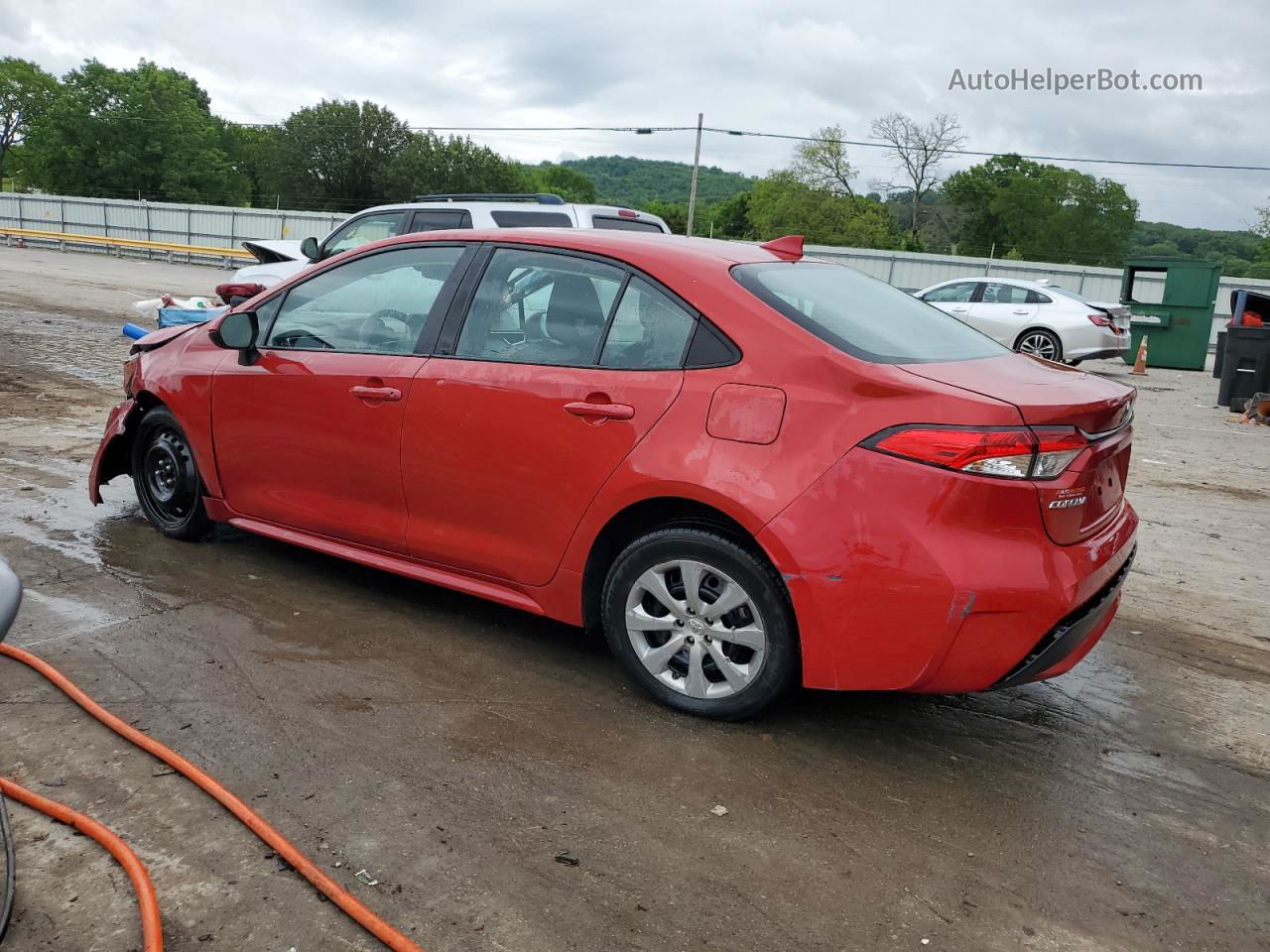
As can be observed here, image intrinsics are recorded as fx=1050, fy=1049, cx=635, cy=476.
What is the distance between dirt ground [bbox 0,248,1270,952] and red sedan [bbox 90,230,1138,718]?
0.34 metres

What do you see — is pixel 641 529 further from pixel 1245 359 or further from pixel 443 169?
pixel 443 169

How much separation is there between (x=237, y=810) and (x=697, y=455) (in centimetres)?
172

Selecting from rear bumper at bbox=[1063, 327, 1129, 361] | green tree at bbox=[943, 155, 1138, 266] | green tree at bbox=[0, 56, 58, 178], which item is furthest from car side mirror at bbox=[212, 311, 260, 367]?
green tree at bbox=[0, 56, 58, 178]

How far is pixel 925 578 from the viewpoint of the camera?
3.08 meters

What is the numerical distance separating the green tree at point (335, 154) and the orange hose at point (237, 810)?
85999 millimetres

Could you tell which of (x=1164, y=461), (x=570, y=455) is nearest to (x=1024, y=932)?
(x=570, y=455)

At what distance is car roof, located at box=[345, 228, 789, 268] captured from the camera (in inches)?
149

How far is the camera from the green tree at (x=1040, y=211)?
91.3 metres

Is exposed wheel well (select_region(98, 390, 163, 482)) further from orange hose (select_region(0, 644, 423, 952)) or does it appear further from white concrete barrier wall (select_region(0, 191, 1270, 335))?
white concrete barrier wall (select_region(0, 191, 1270, 335))

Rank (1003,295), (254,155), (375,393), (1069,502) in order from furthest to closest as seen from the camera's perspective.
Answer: (254,155) < (1003,295) < (375,393) < (1069,502)

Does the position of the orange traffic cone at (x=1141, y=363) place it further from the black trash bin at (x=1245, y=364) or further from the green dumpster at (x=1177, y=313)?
the black trash bin at (x=1245, y=364)

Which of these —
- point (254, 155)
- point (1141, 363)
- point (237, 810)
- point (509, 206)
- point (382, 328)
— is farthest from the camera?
point (254, 155)

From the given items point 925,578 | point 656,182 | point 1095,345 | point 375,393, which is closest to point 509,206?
point 375,393

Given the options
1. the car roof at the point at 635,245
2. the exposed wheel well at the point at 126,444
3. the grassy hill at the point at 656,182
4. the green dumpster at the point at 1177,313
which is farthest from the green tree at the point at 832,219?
the car roof at the point at 635,245
